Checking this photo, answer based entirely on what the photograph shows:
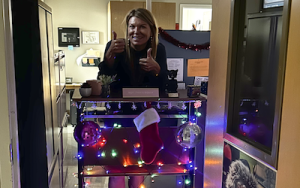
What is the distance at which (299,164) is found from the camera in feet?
2.89

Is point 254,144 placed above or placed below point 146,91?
below

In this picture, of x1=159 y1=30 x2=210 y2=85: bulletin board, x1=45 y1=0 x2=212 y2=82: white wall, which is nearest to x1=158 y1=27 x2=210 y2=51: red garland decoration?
x1=159 y1=30 x2=210 y2=85: bulletin board

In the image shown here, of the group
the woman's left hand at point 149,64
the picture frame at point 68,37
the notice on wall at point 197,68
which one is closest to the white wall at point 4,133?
the woman's left hand at point 149,64

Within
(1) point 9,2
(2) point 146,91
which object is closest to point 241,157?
(2) point 146,91

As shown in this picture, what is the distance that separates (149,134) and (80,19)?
3427mm

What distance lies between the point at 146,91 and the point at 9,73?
767 millimetres

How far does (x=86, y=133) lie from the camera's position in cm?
159

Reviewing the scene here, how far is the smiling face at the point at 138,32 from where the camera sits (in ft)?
6.00

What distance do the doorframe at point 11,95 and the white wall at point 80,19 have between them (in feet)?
11.9

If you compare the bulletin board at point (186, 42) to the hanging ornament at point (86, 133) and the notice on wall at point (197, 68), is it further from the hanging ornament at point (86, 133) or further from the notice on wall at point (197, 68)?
the hanging ornament at point (86, 133)

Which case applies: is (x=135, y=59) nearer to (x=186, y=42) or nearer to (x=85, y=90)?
(x=85, y=90)

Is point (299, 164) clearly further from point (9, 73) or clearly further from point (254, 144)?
point (9, 73)

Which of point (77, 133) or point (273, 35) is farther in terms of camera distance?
point (77, 133)

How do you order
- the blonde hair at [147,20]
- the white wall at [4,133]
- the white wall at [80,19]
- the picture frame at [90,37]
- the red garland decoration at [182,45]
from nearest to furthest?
the white wall at [4,133], the blonde hair at [147,20], the red garland decoration at [182,45], the white wall at [80,19], the picture frame at [90,37]
